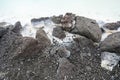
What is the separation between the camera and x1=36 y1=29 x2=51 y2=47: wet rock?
232 centimetres

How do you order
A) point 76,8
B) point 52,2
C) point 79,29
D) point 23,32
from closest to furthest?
point 79,29 → point 23,32 → point 76,8 → point 52,2

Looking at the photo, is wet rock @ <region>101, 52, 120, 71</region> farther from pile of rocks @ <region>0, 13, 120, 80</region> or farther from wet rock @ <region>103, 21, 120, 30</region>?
wet rock @ <region>103, 21, 120, 30</region>

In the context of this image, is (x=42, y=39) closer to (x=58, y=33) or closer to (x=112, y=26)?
(x=58, y=33)

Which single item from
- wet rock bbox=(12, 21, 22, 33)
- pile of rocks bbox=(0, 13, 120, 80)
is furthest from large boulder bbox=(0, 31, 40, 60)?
wet rock bbox=(12, 21, 22, 33)

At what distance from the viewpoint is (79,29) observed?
2.46 meters

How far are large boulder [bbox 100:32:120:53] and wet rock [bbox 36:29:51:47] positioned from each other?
0.65m

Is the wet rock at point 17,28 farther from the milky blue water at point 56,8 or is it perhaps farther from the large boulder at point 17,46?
the milky blue water at point 56,8

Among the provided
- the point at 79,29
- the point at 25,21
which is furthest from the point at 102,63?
the point at 25,21

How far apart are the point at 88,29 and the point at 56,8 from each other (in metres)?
1.08

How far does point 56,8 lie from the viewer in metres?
3.36

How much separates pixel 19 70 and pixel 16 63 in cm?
10

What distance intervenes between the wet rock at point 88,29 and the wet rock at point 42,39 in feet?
1.17

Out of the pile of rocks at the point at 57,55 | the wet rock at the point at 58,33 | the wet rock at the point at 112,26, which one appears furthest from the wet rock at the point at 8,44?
the wet rock at the point at 112,26

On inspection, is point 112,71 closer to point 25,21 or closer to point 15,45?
point 15,45
